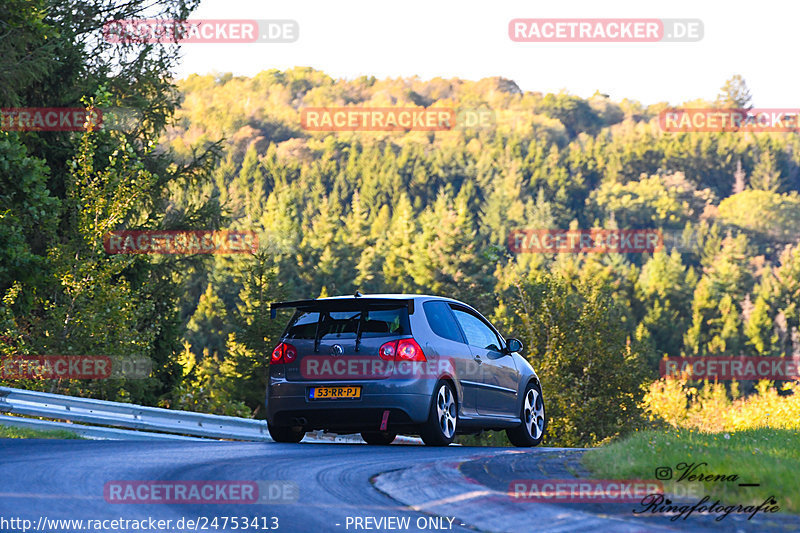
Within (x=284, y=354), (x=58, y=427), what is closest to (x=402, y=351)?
(x=284, y=354)

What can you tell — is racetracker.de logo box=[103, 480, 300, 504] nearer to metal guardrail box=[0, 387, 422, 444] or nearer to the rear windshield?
the rear windshield

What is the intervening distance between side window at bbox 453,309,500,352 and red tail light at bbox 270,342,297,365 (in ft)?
6.83

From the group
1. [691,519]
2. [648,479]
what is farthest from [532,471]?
[691,519]

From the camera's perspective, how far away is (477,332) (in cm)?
1298

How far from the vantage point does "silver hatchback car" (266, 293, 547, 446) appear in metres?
11.3

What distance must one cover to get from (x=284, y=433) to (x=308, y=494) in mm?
5885

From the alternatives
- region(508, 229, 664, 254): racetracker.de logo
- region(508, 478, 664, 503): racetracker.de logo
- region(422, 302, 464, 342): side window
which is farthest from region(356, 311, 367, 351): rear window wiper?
region(508, 229, 664, 254): racetracker.de logo

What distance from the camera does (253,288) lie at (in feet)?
174

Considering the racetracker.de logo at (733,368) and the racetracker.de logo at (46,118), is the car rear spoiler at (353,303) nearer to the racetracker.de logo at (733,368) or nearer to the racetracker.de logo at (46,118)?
the racetracker.de logo at (46,118)

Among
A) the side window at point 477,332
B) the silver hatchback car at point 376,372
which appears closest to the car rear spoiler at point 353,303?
the silver hatchback car at point 376,372

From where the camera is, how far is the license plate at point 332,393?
37.4ft

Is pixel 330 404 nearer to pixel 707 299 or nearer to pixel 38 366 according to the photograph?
pixel 38 366

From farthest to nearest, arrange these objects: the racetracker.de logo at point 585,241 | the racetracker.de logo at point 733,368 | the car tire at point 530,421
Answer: the racetracker.de logo at point 585,241 → the racetracker.de logo at point 733,368 → the car tire at point 530,421

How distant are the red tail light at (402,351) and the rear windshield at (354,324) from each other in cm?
12
